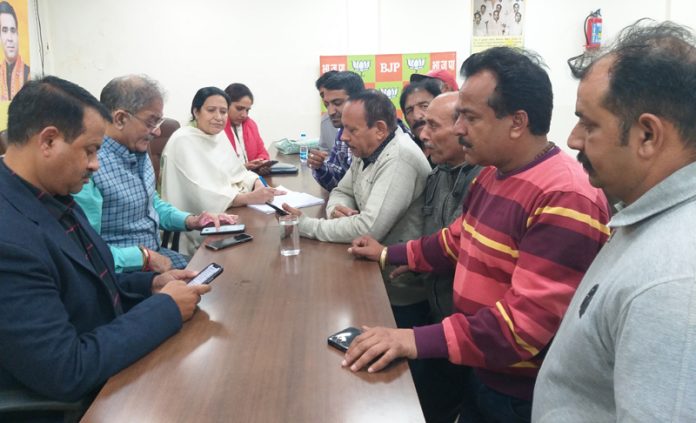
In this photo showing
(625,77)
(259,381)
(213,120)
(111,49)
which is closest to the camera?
(625,77)

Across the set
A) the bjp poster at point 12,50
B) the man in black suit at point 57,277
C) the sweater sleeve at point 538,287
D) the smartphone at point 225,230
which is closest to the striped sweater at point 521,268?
the sweater sleeve at point 538,287

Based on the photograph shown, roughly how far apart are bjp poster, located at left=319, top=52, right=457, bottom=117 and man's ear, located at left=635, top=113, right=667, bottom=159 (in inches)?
174

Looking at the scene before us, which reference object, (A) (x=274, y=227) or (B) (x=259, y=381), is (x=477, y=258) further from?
(A) (x=274, y=227)

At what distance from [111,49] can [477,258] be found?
4.71 m

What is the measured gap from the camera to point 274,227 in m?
2.17

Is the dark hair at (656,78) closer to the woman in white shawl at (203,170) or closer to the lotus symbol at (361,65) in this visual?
the woman in white shawl at (203,170)

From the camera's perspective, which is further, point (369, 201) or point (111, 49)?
point (111, 49)

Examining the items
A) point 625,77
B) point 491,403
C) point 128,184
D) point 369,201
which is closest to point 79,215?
point 128,184

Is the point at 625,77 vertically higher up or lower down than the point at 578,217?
higher up

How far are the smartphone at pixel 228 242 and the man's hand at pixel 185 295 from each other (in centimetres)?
52

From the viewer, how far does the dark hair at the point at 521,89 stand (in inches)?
49.1

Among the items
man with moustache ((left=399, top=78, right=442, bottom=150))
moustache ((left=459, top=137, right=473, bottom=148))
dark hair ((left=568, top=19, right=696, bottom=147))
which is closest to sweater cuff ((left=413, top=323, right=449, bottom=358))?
moustache ((left=459, top=137, right=473, bottom=148))

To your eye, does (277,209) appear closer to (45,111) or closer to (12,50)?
(45,111)

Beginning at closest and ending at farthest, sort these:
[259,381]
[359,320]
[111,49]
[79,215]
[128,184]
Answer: [259,381]
[359,320]
[79,215]
[128,184]
[111,49]
